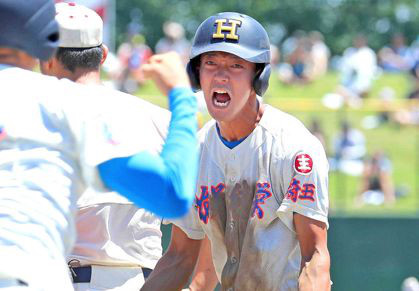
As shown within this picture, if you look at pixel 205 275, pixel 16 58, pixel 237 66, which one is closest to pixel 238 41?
pixel 237 66

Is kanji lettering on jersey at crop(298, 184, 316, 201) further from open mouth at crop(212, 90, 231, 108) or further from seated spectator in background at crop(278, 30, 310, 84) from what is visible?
seated spectator in background at crop(278, 30, 310, 84)

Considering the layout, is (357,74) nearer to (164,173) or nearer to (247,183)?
(247,183)

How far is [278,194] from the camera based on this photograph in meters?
5.44

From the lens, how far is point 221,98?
18.2ft

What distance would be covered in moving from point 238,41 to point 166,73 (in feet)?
5.94

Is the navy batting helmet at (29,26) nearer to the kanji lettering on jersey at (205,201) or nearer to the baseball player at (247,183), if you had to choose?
the baseball player at (247,183)

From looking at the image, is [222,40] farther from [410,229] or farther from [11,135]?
[410,229]

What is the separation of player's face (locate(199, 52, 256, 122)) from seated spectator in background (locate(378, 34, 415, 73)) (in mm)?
18873

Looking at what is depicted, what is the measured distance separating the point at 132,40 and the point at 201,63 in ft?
66.4

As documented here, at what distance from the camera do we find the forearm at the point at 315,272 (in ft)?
17.0

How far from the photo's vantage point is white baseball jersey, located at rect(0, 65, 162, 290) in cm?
338

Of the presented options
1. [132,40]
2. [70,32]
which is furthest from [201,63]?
[132,40]

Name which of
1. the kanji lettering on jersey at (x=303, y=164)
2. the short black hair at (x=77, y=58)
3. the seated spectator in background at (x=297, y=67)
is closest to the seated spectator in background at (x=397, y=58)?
the seated spectator in background at (x=297, y=67)

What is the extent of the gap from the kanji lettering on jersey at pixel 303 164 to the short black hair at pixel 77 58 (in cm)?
124
